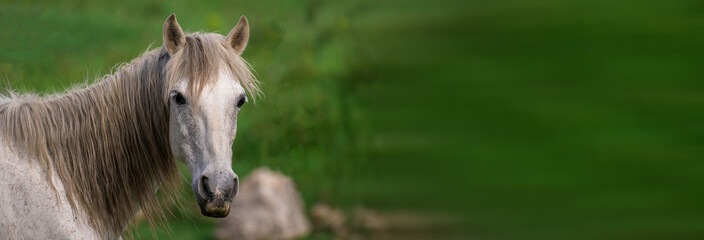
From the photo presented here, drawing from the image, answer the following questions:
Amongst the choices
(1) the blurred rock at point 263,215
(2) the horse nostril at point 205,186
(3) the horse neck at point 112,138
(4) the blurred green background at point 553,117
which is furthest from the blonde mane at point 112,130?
(1) the blurred rock at point 263,215

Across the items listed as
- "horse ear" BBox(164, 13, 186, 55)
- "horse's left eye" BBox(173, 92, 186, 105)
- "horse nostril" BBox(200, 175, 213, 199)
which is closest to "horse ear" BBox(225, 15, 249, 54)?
"horse ear" BBox(164, 13, 186, 55)

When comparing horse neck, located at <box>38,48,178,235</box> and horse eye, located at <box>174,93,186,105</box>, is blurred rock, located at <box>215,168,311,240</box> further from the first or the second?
horse eye, located at <box>174,93,186,105</box>

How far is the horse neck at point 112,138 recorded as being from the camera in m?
2.12

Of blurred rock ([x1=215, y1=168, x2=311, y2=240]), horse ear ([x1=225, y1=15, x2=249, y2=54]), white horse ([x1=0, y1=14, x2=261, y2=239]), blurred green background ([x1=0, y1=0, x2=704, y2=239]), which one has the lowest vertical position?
blurred green background ([x1=0, y1=0, x2=704, y2=239])

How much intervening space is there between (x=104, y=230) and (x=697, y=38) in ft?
6.54

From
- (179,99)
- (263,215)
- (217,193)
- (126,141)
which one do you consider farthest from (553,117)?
(263,215)

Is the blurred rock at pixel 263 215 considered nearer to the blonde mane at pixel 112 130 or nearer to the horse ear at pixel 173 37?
the blonde mane at pixel 112 130

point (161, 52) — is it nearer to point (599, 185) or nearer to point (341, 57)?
point (599, 185)

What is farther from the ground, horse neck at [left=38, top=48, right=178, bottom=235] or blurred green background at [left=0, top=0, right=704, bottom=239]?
horse neck at [left=38, top=48, right=178, bottom=235]

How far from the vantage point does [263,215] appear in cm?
498

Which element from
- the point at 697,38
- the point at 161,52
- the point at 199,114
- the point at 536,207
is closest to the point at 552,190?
the point at 536,207

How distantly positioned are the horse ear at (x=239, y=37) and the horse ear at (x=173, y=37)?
0.16m

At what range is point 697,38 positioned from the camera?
16.7 inches

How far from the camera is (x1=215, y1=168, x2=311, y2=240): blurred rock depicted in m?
4.95
